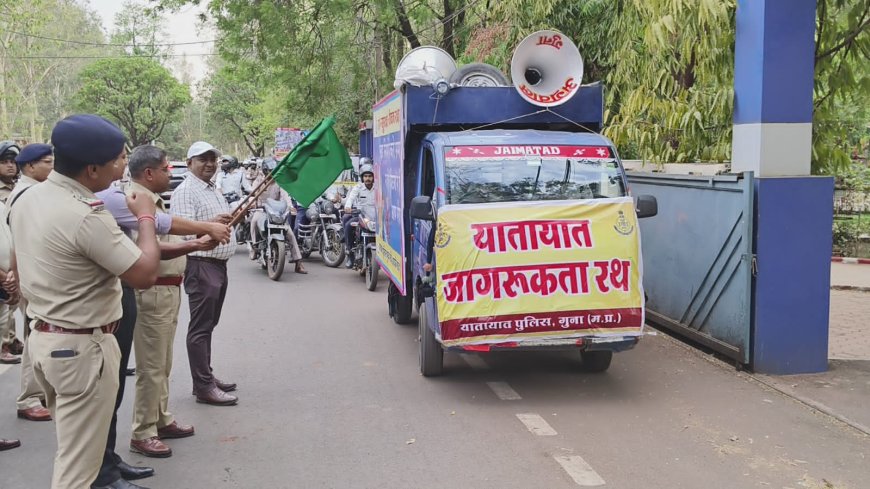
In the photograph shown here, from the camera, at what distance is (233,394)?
652 centimetres

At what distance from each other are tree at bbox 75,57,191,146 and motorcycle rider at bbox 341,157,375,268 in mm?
38902

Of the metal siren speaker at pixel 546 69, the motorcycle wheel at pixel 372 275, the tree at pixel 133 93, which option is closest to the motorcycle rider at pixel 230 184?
the motorcycle wheel at pixel 372 275

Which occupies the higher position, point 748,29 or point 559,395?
point 748,29

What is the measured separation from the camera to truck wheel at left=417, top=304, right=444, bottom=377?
6855 millimetres

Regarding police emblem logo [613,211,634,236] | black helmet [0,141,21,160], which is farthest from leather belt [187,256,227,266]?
police emblem logo [613,211,634,236]

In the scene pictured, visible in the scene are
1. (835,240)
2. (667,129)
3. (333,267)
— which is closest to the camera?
(667,129)

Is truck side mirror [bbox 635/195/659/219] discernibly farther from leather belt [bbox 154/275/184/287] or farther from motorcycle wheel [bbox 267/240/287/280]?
motorcycle wheel [bbox 267/240/287/280]

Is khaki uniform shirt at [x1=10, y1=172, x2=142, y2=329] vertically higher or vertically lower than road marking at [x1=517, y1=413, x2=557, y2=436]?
higher

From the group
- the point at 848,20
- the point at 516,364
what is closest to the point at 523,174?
the point at 516,364

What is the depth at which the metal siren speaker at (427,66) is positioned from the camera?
8.48 meters

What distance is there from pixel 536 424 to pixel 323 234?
932 cm

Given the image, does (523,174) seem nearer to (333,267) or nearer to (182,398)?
(182,398)

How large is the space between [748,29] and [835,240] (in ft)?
33.1

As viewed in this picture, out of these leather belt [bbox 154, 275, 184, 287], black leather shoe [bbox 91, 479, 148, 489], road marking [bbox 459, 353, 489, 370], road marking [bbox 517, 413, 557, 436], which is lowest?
road marking [bbox 459, 353, 489, 370]
